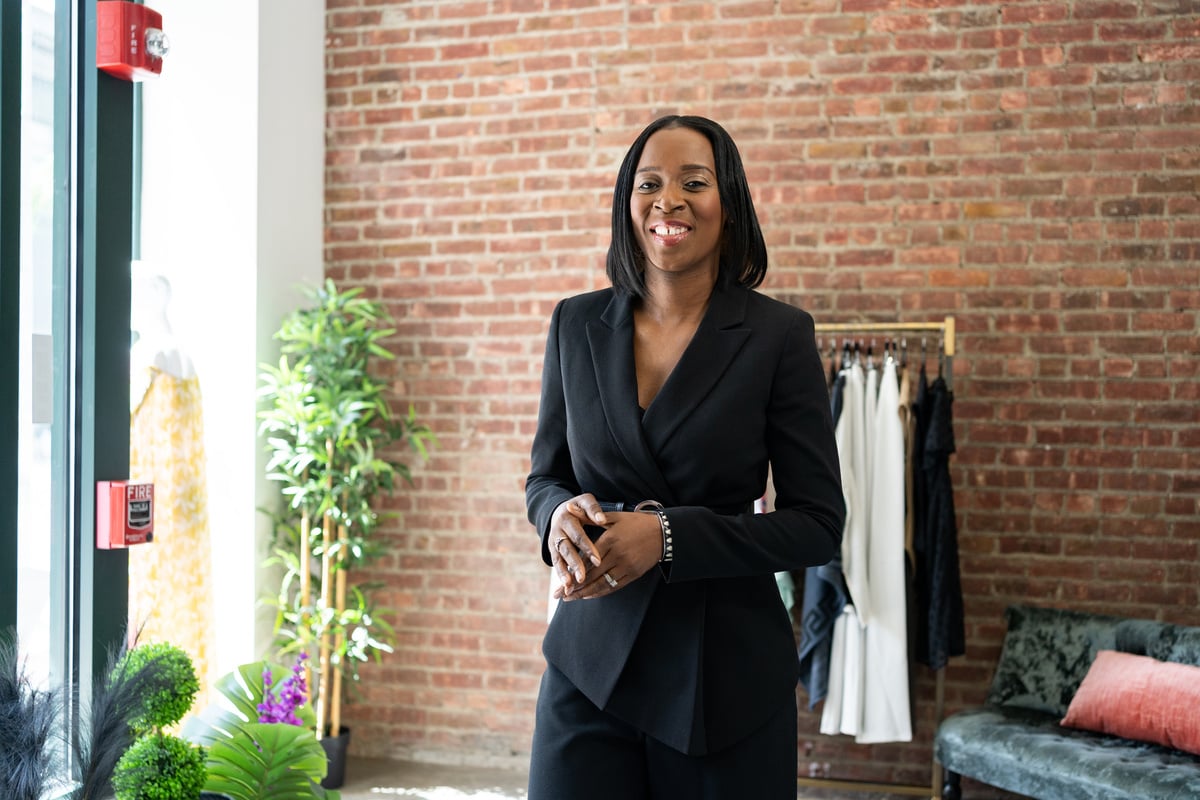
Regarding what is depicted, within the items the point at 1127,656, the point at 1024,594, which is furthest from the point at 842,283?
the point at 1127,656

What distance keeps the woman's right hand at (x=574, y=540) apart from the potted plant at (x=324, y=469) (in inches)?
92.2

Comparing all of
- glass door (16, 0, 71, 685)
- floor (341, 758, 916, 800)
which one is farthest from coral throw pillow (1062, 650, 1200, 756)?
glass door (16, 0, 71, 685)

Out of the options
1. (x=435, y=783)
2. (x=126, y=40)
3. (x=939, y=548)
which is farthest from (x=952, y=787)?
(x=126, y=40)

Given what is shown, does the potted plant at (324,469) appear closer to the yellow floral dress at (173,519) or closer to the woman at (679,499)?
the yellow floral dress at (173,519)

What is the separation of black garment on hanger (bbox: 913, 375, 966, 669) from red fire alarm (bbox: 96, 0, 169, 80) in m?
2.49

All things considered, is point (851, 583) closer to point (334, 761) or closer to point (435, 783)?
point (435, 783)

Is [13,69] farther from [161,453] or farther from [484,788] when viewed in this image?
[484,788]

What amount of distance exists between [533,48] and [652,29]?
0.46 meters

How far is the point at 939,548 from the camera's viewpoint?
3256mm

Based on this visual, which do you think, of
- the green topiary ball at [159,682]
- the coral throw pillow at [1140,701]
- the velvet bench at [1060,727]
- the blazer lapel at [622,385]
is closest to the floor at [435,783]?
the velvet bench at [1060,727]

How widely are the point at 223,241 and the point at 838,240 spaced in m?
2.19

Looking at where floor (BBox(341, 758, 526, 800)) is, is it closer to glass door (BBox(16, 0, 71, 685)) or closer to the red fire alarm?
glass door (BBox(16, 0, 71, 685))

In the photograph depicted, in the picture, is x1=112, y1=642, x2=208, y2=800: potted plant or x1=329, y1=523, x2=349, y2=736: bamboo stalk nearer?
x1=112, y1=642, x2=208, y2=800: potted plant

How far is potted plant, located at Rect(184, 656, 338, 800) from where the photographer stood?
229 centimetres
